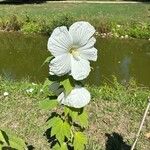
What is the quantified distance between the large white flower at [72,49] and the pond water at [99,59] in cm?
687

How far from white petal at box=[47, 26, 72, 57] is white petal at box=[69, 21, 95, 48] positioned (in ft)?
0.09

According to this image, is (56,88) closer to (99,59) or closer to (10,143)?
(10,143)

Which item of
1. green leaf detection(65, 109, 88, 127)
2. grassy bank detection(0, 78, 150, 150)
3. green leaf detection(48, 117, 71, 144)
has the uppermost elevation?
green leaf detection(65, 109, 88, 127)

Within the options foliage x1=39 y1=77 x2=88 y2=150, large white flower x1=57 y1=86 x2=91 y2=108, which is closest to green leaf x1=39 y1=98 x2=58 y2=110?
foliage x1=39 y1=77 x2=88 y2=150

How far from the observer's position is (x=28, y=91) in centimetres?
648

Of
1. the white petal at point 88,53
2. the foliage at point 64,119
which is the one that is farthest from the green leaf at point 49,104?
the white petal at point 88,53

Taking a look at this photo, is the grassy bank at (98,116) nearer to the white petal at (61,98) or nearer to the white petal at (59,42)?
the white petal at (61,98)

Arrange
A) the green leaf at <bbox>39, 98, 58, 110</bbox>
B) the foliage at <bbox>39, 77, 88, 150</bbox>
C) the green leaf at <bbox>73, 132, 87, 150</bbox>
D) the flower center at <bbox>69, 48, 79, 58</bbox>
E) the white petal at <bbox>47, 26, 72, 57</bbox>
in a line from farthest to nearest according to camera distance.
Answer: the green leaf at <bbox>73, 132, 87, 150</bbox>, the green leaf at <bbox>39, 98, 58, 110</bbox>, the foliage at <bbox>39, 77, 88, 150</bbox>, the flower center at <bbox>69, 48, 79, 58</bbox>, the white petal at <bbox>47, 26, 72, 57</bbox>

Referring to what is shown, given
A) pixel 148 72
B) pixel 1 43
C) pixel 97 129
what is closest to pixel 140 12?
pixel 1 43

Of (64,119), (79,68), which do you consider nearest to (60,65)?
(79,68)

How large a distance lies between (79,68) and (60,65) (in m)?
0.11

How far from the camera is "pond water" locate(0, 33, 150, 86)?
10383mm

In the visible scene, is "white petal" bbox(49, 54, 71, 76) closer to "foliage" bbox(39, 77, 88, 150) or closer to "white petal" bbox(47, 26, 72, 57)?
"white petal" bbox(47, 26, 72, 57)

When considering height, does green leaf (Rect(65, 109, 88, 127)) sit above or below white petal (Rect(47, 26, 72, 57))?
below
